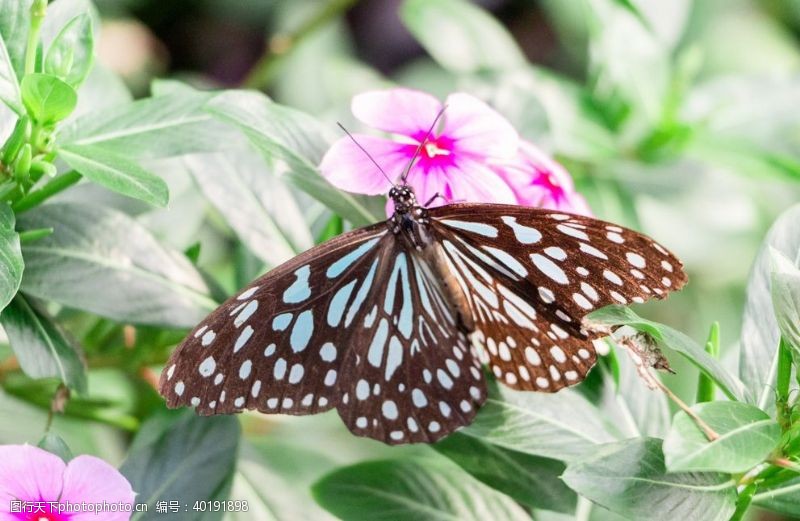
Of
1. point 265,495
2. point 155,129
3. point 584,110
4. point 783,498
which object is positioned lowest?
point 783,498

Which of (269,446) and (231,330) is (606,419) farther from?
(269,446)

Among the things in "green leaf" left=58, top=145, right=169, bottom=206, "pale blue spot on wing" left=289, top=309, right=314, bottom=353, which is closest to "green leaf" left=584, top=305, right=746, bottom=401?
"pale blue spot on wing" left=289, top=309, right=314, bottom=353

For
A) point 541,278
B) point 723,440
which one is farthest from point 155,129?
point 723,440

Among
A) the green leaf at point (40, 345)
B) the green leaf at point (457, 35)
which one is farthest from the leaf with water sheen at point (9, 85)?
the green leaf at point (457, 35)

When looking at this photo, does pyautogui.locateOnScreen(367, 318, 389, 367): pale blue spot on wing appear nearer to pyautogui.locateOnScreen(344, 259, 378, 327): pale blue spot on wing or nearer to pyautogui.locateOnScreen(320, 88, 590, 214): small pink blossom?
pyautogui.locateOnScreen(344, 259, 378, 327): pale blue spot on wing

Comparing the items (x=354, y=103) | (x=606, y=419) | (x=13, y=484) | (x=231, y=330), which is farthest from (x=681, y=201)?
(x=13, y=484)

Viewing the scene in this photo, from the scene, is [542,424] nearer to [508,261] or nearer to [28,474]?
[508,261]

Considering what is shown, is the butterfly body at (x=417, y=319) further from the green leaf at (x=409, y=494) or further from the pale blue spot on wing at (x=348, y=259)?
the green leaf at (x=409, y=494)
